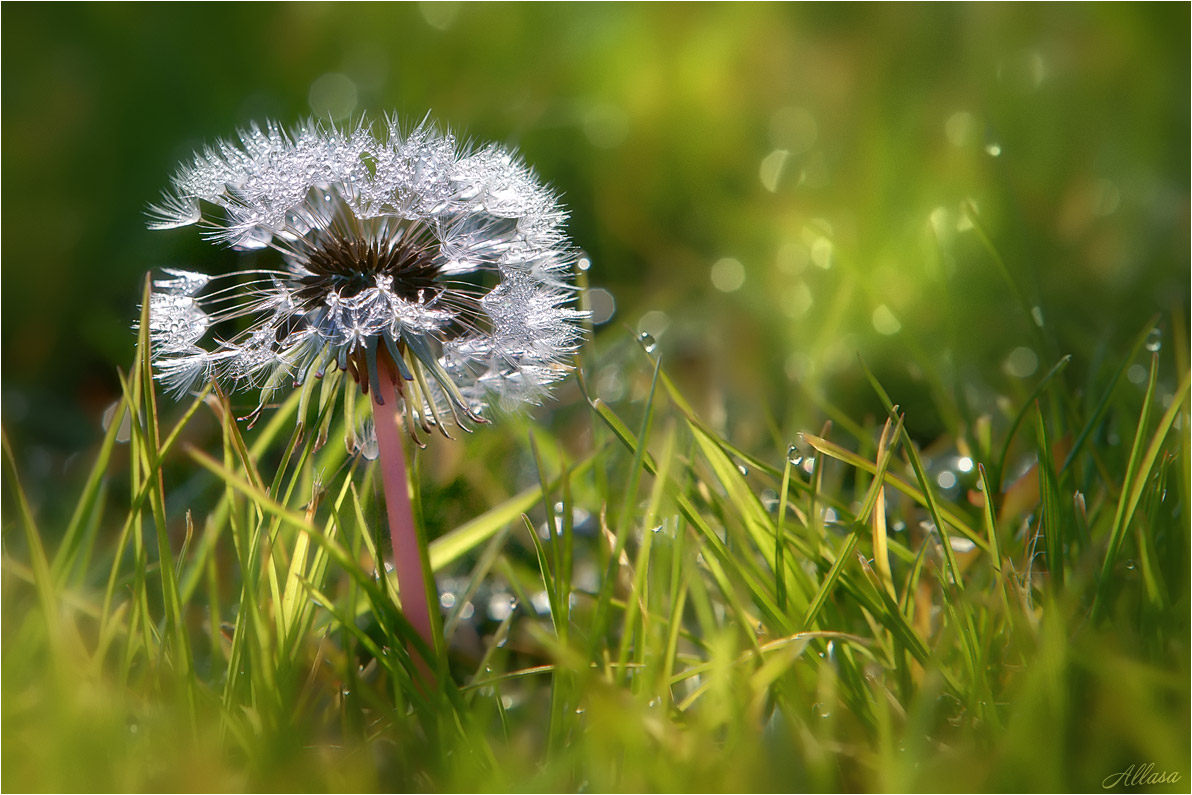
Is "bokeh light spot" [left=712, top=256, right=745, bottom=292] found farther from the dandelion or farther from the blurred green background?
the dandelion

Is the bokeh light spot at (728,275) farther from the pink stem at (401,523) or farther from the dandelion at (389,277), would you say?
the pink stem at (401,523)

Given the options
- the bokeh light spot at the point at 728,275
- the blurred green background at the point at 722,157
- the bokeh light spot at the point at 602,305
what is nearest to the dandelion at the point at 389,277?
the blurred green background at the point at 722,157

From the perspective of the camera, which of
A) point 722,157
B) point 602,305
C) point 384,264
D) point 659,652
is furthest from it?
point 722,157

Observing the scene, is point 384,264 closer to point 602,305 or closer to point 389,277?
point 389,277

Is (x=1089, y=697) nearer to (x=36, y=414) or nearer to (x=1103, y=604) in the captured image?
(x=1103, y=604)

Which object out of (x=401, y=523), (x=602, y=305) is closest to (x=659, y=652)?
(x=401, y=523)

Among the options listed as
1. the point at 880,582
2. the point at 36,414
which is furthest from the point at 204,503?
the point at 880,582
